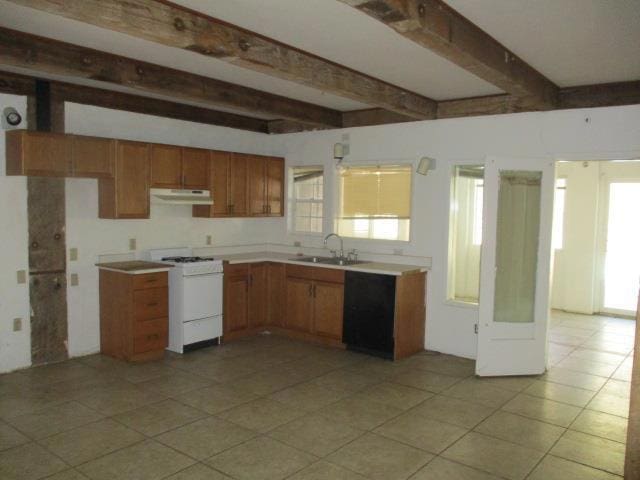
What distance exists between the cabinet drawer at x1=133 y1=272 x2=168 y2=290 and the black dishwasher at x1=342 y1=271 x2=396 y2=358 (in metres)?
1.92

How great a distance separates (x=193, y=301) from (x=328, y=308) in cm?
149

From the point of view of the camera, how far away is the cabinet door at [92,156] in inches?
188

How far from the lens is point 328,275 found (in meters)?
5.85

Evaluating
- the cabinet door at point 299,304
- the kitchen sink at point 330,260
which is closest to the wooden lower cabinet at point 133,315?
the cabinet door at point 299,304

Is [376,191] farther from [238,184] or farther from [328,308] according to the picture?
[238,184]

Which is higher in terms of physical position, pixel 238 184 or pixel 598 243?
pixel 238 184

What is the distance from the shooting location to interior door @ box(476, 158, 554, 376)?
16.2 ft

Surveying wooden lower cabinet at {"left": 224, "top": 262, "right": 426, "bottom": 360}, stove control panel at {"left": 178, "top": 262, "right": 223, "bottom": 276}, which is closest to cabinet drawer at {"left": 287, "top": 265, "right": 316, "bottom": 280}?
wooden lower cabinet at {"left": 224, "top": 262, "right": 426, "bottom": 360}

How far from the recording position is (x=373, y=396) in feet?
14.5

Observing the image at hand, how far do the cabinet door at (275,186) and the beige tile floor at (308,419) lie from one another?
80.7 inches

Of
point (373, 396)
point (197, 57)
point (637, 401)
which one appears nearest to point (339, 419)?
point (373, 396)

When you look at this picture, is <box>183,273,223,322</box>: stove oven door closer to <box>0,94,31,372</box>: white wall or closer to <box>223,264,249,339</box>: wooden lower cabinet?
<box>223,264,249,339</box>: wooden lower cabinet

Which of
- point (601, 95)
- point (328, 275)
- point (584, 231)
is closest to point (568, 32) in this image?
point (601, 95)

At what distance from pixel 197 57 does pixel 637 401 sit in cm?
368
